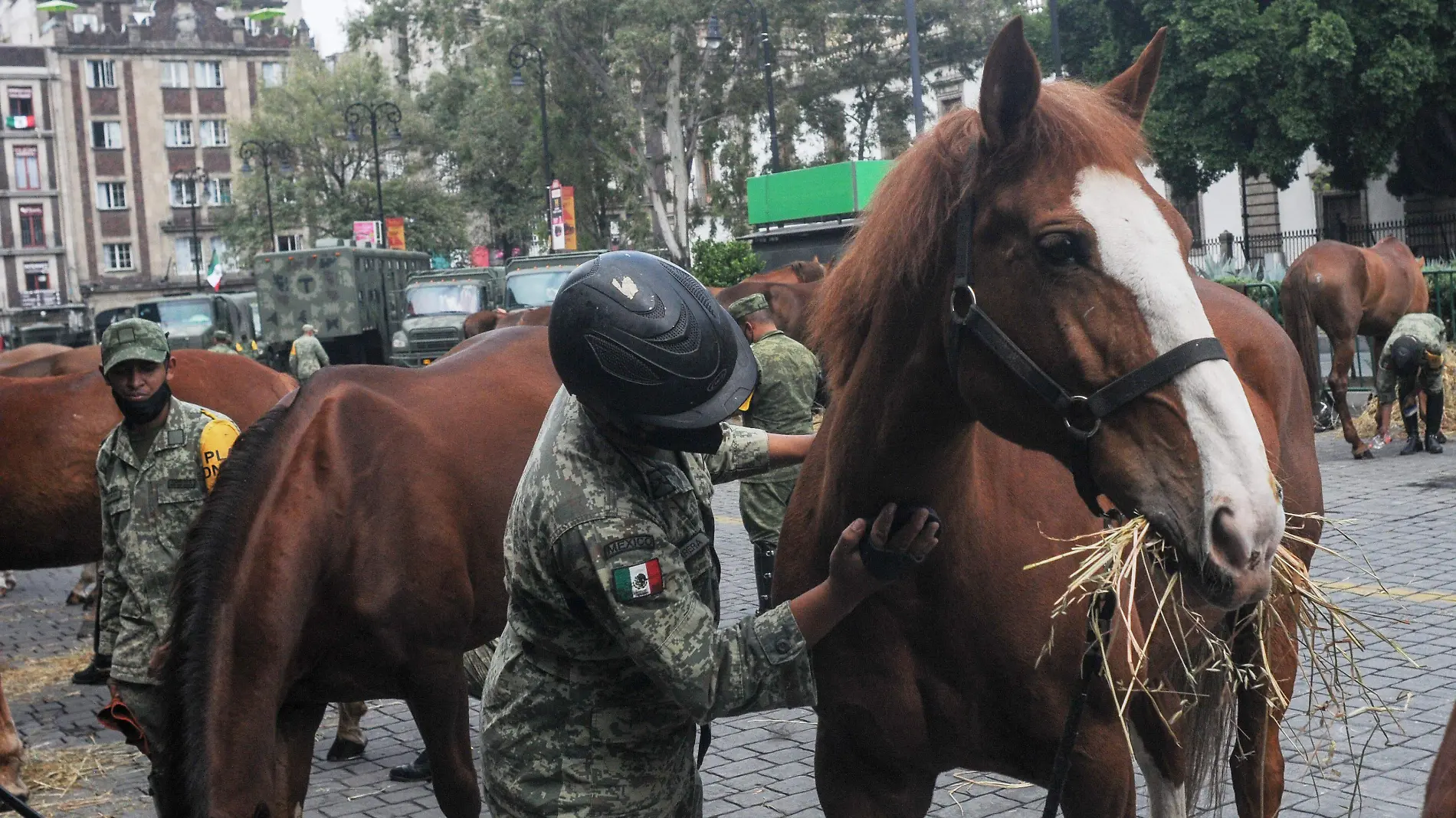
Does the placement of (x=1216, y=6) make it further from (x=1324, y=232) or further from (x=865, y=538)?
(x=865, y=538)

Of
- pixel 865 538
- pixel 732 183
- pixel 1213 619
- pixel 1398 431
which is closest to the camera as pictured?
pixel 865 538

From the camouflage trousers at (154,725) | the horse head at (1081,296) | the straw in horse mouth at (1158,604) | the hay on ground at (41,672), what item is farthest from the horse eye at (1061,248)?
the hay on ground at (41,672)

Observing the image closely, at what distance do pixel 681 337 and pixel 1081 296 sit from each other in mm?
728

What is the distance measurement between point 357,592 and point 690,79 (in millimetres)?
37098

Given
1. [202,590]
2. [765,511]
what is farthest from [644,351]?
[765,511]

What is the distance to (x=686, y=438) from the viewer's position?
2.57 metres

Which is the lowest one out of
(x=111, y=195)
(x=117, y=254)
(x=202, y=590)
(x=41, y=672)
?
(x=41, y=672)

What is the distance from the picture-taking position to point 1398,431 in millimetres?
14891

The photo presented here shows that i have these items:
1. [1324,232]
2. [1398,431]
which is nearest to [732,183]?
[1324,232]

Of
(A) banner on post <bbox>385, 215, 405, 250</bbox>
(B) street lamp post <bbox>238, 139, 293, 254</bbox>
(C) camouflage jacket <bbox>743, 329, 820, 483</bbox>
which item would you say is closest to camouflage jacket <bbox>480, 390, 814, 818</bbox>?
(C) camouflage jacket <bbox>743, 329, 820, 483</bbox>

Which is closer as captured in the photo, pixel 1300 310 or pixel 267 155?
pixel 1300 310

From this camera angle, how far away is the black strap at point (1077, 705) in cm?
281

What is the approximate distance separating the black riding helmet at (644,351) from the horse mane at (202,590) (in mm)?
1831

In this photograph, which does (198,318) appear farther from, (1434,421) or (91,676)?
(1434,421)
